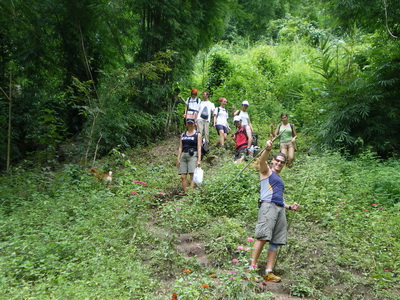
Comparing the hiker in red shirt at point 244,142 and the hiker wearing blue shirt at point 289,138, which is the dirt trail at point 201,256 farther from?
the hiker wearing blue shirt at point 289,138

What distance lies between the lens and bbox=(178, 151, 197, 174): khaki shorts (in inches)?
295

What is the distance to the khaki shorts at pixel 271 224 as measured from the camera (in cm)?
442

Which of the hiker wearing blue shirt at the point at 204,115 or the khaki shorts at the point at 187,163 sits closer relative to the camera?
the khaki shorts at the point at 187,163

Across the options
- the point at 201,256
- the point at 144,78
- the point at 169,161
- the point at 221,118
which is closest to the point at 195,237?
the point at 201,256

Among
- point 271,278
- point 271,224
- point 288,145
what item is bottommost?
point 271,278

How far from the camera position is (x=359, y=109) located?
30.7 ft

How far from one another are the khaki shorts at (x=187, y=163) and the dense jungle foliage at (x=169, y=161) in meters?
0.45

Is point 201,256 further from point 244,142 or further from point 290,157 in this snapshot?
point 290,157

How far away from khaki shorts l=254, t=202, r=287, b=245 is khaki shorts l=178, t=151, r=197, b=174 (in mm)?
3078

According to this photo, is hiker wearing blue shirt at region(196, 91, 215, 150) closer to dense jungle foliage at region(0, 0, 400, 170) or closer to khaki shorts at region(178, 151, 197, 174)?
dense jungle foliage at region(0, 0, 400, 170)

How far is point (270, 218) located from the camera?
14.6 feet

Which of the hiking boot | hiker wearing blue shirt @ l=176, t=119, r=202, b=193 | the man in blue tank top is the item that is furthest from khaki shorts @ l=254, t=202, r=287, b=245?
hiker wearing blue shirt @ l=176, t=119, r=202, b=193

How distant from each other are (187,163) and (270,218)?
131 inches

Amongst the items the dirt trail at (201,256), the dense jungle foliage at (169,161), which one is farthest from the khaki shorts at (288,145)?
the dirt trail at (201,256)
